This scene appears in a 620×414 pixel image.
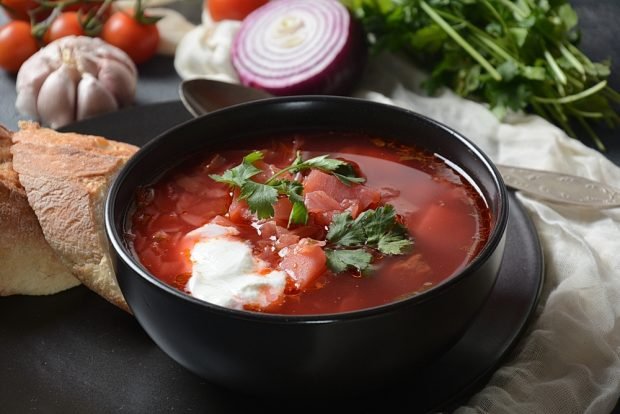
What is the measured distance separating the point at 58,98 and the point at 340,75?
3.99 ft

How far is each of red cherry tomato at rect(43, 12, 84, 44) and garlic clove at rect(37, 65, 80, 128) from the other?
618 mm

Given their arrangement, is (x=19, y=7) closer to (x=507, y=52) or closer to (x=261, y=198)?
(x=507, y=52)

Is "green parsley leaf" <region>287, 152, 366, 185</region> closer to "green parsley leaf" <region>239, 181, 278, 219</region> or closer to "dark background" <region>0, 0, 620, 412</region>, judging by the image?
"green parsley leaf" <region>239, 181, 278, 219</region>

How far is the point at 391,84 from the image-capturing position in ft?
13.3

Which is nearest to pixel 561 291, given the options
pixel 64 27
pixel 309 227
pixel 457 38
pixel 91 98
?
pixel 309 227

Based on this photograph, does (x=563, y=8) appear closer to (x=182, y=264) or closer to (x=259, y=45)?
(x=259, y=45)

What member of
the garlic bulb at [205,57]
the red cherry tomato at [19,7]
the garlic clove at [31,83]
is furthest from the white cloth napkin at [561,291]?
the red cherry tomato at [19,7]

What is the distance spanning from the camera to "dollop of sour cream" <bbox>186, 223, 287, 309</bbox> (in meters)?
2.13

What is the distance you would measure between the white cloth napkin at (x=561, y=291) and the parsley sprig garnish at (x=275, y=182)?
0.67 meters

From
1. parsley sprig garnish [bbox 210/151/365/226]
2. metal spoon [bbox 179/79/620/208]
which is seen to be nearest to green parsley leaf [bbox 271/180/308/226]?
parsley sprig garnish [bbox 210/151/365/226]

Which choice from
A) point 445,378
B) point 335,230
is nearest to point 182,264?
point 335,230

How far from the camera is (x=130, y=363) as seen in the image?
2.36 m

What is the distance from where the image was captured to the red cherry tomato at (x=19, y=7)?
4.64m

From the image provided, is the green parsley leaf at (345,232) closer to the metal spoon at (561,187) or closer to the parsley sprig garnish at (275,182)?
the parsley sprig garnish at (275,182)
